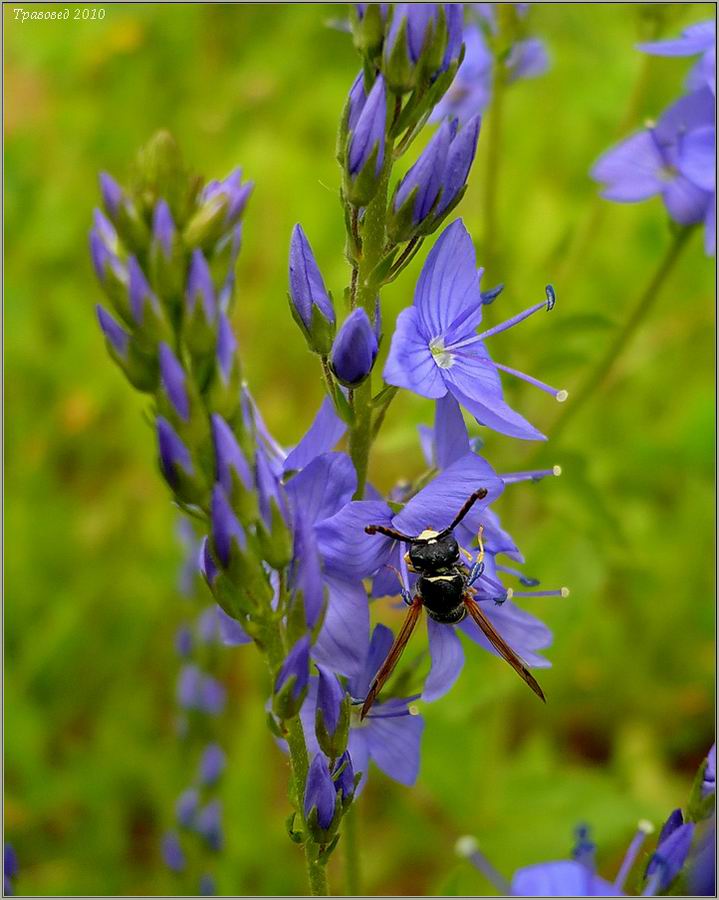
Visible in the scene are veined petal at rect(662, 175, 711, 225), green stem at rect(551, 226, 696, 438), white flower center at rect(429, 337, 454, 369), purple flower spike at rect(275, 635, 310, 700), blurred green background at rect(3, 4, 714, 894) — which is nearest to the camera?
purple flower spike at rect(275, 635, 310, 700)

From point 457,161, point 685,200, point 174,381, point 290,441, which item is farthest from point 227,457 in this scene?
point 290,441

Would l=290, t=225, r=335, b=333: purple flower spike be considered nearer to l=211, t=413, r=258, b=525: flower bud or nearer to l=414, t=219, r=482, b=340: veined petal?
l=414, t=219, r=482, b=340: veined petal

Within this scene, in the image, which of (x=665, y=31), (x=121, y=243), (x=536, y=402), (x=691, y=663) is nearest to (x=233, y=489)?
(x=121, y=243)

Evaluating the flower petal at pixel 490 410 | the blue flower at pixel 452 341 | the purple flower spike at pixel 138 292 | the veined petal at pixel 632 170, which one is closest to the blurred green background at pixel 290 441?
the veined petal at pixel 632 170

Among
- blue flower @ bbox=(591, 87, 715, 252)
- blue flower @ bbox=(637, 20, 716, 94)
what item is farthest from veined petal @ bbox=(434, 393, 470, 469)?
blue flower @ bbox=(637, 20, 716, 94)

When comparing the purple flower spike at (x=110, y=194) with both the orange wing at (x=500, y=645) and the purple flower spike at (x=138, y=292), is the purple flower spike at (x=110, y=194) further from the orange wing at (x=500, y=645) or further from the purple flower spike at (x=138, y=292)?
the orange wing at (x=500, y=645)

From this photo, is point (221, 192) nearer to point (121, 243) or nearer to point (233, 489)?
→ point (121, 243)
